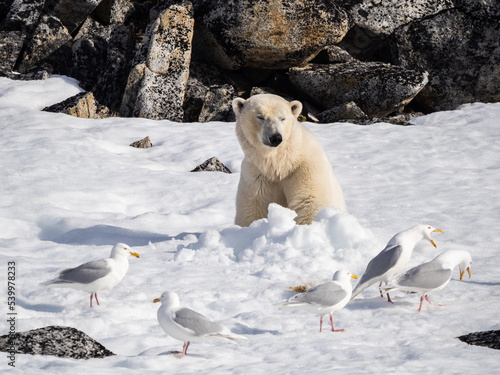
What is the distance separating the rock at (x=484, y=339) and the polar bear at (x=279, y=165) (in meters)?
2.43

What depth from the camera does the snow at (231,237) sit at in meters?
3.42

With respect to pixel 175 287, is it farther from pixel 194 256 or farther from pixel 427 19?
pixel 427 19

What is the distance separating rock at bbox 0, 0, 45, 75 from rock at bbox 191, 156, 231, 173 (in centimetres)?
688

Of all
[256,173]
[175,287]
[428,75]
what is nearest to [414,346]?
[175,287]

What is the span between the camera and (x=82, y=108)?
1145 cm

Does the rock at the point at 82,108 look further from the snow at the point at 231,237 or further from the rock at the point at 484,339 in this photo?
the rock at the point at 484,339

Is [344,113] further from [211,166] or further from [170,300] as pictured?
[170,300]

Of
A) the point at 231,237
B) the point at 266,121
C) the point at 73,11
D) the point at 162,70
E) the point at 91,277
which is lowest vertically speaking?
the point at 231,237

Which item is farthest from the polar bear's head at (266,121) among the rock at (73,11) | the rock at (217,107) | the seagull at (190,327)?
the rock at (73,11)

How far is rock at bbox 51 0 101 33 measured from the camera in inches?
564

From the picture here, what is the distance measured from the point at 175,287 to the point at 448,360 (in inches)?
83.5

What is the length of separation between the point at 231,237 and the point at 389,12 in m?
10.5

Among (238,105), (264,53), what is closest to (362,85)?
(264,53)

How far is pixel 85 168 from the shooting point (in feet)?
28.0
